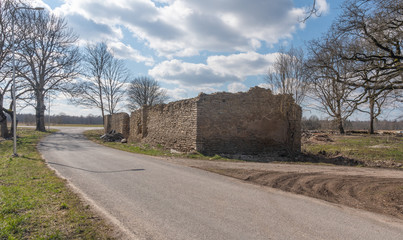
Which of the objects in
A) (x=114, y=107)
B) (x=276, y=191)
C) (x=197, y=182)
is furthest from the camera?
(x=114, y=107)

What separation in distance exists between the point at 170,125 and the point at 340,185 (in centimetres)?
1194

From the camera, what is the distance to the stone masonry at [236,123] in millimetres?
15078

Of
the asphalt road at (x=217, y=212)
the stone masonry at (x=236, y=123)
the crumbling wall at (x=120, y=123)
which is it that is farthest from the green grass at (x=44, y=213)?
the crumbling wall at (x=120, y=123)

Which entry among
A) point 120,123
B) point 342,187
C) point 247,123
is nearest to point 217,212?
point 342,187

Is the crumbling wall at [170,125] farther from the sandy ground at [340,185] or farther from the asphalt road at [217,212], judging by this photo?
the asphalt road at [217,212]

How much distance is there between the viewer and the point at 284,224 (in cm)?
478

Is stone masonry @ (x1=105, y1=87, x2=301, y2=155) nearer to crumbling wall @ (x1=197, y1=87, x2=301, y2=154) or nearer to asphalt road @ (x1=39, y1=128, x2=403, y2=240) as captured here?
crumbling wall @ (x1=197, y1=87, x2=301, y2=154)

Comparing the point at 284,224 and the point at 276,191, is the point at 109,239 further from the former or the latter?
the point at 276,191

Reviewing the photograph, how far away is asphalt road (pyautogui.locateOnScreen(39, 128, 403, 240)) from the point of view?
14.4ft

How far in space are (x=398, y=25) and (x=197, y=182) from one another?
7.56 m

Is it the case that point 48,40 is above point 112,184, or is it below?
above

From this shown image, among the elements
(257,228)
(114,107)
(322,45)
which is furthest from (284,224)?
(114,107)

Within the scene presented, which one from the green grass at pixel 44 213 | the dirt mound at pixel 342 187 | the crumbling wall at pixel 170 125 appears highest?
the crumbling wall at pixel 170 125

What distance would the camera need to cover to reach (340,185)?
25.7 ft
